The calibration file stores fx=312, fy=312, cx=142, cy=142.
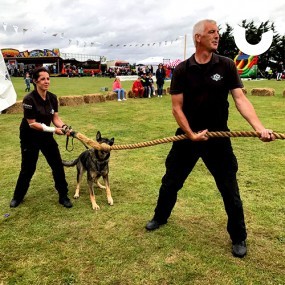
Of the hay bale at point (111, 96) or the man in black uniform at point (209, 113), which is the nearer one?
the man in black uniform at point (209, 113)

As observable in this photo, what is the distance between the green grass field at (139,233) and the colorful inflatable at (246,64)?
1570 inches

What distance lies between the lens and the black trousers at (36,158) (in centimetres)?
489

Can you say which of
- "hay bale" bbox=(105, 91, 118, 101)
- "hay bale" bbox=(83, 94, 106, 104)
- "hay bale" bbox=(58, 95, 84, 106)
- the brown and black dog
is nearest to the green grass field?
the brown and black dog

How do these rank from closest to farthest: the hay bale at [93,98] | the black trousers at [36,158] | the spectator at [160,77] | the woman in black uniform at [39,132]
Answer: the woman in black uniform at [39,132], the black trousers at [36,158], the hay bale at [93,98], the spectator at [160,77]

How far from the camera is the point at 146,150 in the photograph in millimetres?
8148

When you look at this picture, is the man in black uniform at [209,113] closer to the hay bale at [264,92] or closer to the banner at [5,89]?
the banner at [5,89]

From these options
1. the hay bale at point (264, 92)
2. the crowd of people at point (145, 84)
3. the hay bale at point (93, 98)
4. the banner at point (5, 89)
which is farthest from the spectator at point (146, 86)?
the banner at point (5, 89)

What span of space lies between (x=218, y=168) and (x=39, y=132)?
2.77m

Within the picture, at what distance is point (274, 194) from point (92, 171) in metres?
3.11

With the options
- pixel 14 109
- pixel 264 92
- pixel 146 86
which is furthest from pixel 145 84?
pixel 14 109

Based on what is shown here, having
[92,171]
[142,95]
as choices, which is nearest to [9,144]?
[92,171]

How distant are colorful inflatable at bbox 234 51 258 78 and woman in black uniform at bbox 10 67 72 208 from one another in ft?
139

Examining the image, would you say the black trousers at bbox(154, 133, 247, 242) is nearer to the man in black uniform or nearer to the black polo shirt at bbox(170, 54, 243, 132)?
the man in black uniform

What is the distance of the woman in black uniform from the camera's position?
4.62 m
